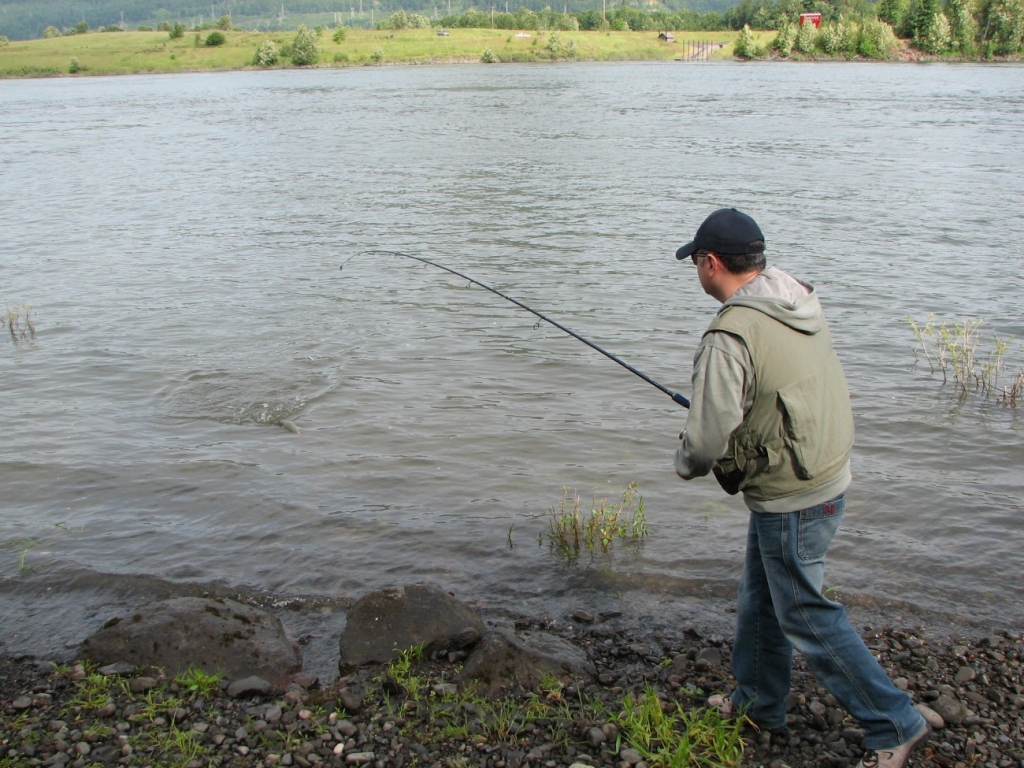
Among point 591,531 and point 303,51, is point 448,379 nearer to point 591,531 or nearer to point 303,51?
point 591,531

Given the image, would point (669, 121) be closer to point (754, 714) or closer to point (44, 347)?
point (44, 347)

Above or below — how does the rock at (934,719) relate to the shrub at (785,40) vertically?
below

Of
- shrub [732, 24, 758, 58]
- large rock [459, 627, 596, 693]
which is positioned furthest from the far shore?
large rock [459, 627, 596, 693]

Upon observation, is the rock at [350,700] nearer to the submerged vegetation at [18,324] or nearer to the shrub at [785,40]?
the submerged vegetation at [18,324]

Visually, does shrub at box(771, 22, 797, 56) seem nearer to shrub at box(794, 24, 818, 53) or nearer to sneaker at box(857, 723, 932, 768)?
shrub at box(794, 24, 818, 53)

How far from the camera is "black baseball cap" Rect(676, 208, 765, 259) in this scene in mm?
3893

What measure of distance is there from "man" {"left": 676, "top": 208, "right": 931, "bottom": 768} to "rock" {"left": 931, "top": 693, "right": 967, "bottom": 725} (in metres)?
0.59

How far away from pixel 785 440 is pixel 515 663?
2.09 metres

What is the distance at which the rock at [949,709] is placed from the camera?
4.54m

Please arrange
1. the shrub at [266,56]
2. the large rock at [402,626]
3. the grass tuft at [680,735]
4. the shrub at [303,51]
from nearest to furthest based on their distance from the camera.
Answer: the grass tuft at [680,735] → the large rock at [402,626] → the shrub at [303,51] → the shrub at [266,56]

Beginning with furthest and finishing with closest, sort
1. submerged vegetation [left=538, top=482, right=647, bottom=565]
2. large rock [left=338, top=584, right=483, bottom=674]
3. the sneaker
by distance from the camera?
submerged vegetation [left=538, top=482, right=647, bottom=565]
large rock [left=338, top=584, right=483, bottom=674]
the sneaker

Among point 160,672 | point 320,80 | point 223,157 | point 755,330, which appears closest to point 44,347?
point 160,672

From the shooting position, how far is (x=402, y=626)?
18.2ft

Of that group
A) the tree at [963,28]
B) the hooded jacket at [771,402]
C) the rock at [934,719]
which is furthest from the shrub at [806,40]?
the hooded jacket at [771,402]
